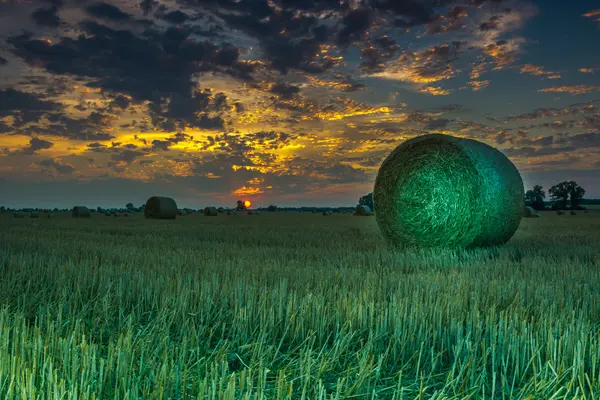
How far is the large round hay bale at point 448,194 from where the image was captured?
33.5ft

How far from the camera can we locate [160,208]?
1137 inches

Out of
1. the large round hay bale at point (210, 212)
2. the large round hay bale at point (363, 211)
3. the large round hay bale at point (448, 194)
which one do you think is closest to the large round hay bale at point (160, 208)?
the large round hay bale at point (210, 212)

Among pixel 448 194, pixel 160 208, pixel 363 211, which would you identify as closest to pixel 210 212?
pixel 363 211

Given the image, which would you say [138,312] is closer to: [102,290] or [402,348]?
[102,290]

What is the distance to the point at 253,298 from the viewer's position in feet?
15.4

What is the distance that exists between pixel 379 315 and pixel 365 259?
452cm

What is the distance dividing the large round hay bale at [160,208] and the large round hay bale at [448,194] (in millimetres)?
19840

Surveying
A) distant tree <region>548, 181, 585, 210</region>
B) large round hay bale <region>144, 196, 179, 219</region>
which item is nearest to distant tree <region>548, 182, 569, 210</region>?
distant tree <region>548, 181, 585, 210</region>

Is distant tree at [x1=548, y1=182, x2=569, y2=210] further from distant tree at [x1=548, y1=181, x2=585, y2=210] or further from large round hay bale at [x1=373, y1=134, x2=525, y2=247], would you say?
large round hay bale at [x1=373, y1=134, x2=525, y2=247]

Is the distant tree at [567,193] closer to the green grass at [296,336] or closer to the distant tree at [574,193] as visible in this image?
the distant tree at [574,193]

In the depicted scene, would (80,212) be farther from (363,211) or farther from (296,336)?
(296,336)

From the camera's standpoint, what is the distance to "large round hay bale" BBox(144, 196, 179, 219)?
29.0m

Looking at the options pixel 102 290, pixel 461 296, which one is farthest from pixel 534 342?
pixel 102 290

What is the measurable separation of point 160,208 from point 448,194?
70.6 ft
